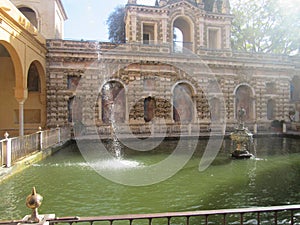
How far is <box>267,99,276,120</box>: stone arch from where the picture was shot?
84.1 feet

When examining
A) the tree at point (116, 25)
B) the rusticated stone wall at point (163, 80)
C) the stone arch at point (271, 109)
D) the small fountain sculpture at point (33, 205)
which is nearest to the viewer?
the small fountain sculpture at point (33, 205)

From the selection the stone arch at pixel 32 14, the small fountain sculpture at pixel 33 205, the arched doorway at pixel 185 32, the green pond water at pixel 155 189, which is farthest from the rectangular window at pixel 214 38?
the small fountain sculpture at pixel 33 205

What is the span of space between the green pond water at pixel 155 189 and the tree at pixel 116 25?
27.9 metres

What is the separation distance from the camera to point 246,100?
997 inches

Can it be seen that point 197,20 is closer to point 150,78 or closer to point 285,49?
point 150,78

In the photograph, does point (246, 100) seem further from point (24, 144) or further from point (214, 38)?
point (24, 144)

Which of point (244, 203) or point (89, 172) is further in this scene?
point (89, 172)

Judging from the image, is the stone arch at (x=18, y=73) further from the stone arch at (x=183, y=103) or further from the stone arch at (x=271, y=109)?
the stone arch at (x=271, y=109)

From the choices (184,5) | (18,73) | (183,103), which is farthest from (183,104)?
(18,73)

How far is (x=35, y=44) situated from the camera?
16781mm

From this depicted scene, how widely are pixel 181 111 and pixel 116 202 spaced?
57.7ft

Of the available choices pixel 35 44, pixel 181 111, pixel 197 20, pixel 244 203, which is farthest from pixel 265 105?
pixel 244 203

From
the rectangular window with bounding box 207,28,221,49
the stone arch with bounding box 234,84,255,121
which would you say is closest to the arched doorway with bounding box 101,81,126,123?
the stone arch with bounding box 234,84,255,121

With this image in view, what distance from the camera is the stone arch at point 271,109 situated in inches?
1009
